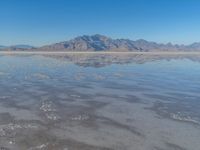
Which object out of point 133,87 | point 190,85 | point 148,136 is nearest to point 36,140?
point 148,136

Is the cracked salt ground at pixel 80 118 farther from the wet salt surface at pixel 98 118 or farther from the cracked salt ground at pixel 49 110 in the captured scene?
the cracked salt ground at pixel 49 110

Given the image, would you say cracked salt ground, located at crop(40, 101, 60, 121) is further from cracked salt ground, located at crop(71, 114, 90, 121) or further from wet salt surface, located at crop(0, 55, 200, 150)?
cracked salt ground, located at crop(71, 114, 90, 121)

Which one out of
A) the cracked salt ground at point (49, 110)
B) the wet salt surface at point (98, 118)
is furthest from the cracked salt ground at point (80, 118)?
the cracked salt ground at point (49, 110)

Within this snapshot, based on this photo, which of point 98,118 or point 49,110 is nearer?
point 98,118

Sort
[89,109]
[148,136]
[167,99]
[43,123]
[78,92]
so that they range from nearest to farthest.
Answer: [148,136], [43,123], [89,109], [167,99], [78,92]

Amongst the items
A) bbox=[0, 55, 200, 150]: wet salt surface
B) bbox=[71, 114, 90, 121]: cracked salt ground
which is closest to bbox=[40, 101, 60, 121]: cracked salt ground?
bbox=[0, 55, 200, 150]: wet salt surface

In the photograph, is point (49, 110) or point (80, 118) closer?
point (80, 118)

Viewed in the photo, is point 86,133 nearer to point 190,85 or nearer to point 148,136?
point 148,136

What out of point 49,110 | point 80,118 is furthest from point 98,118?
point 49,110

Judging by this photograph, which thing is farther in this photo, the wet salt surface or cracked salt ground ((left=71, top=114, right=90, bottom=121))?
cracked salt ground ((left=71, top=114, right=90, bottom=121))

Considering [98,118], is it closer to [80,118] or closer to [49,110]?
[80,118]

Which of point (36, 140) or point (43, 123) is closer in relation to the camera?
point (36, 140)

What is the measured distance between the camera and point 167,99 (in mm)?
19594

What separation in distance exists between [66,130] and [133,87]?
12.9m
